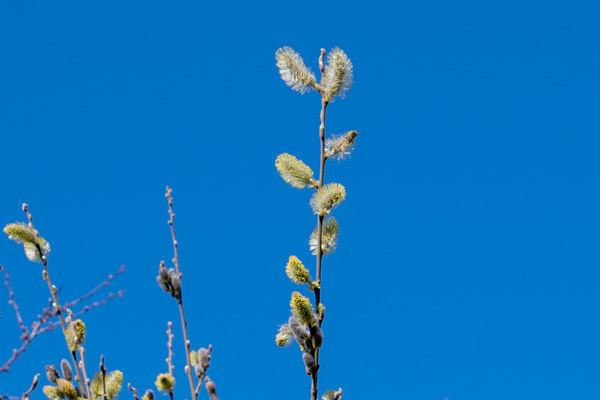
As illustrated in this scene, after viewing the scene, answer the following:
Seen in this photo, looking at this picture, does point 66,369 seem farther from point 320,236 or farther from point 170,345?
point 320,236

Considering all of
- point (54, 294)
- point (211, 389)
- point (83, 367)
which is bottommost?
point (211, 389)

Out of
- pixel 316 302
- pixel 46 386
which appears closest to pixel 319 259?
pixel 316 302

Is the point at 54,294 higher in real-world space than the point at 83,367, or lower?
higher

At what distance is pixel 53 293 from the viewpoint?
8.96ft

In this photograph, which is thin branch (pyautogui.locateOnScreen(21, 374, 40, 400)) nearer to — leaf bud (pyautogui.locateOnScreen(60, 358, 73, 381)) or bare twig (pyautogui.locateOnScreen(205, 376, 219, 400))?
leaf bud (pyautogui.locateOnScreen(60, 358, 73, 381))

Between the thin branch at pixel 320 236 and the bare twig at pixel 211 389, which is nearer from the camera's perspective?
the bare twig at pixel 211 389

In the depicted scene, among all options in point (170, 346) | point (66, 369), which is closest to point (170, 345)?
point (170, 346)

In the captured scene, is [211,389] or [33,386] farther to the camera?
[33,386]

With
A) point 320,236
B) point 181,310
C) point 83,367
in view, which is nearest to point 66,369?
point 83,367

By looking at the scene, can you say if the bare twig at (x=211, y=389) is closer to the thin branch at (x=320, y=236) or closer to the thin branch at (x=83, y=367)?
the thin branch at (x=320, y=236)

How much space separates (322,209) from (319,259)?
21cm

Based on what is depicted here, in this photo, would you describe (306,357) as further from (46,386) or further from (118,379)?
(46,386)

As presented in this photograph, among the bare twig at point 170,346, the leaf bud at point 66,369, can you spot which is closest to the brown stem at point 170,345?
the bare twig at point 170,346

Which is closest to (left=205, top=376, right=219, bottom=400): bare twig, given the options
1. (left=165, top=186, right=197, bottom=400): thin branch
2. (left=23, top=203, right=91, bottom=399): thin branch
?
(left=165, top=186, right=197, bottom=400): thin branch
